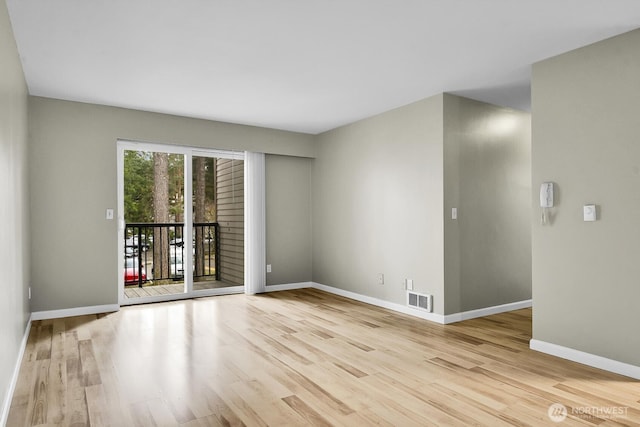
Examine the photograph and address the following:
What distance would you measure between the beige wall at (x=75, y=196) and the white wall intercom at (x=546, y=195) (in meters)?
4.47

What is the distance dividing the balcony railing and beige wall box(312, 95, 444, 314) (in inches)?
65.3

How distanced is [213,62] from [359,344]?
9.23 ft

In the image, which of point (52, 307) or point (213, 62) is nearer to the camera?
point (213, 62)

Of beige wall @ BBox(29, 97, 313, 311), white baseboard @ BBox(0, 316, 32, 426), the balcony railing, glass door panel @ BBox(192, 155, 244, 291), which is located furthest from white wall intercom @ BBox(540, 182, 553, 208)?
beige wall @ BBox(29, 97, 313, 311)

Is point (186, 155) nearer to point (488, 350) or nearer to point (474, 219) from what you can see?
point (474, 219)

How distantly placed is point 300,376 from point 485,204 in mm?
3040

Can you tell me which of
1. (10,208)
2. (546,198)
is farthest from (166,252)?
(546,198)

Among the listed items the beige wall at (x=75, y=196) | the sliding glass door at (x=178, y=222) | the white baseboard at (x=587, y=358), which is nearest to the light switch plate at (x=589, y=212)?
the white baseboard at (x=587, y=358)

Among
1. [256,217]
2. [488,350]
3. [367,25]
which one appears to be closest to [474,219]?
[488,350]

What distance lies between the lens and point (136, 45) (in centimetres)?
315

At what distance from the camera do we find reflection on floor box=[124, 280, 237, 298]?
5371 mm

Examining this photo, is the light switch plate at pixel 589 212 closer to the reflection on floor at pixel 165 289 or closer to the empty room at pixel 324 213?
the empty room at pixel 324 213

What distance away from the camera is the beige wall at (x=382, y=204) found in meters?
4.52

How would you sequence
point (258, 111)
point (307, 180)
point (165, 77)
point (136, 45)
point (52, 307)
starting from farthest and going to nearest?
point (307, 180), point (258, 111), point (52, 307), point (165, 77), point (136, 45)
